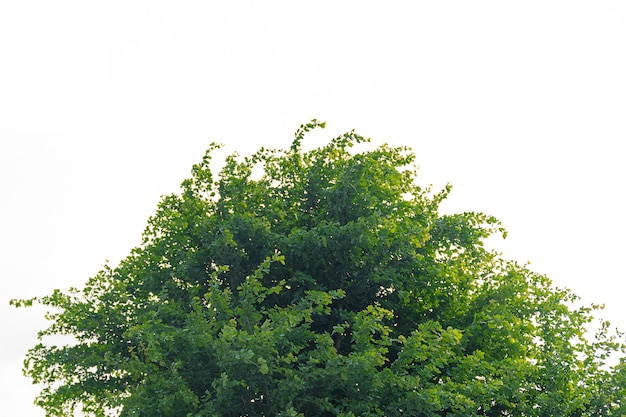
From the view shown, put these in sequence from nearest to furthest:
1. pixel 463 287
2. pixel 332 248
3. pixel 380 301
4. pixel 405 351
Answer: pixel 405 351
pixel 332 248
pixel 380 301
pixel 463 287

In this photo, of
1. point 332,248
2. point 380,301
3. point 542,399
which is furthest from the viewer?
point 380,301

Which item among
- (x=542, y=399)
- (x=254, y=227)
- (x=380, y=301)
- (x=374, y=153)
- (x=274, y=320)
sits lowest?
(x=542, y=399)

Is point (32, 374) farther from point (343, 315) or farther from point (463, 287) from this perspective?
point (463, 287)

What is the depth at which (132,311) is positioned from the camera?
870 inches

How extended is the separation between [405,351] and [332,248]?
396cm

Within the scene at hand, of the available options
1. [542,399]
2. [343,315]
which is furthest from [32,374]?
[542,399]

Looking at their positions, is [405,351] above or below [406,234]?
below

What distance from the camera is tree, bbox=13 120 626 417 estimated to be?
1633cm

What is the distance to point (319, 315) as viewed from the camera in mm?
19438

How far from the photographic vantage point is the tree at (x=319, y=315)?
1633 cm

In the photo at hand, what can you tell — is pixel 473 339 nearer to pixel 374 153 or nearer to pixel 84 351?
pixel 374 153

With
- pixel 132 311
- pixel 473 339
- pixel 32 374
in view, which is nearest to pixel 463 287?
pixel 473 339

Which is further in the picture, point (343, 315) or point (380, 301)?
point (380, 301)

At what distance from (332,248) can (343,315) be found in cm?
192
